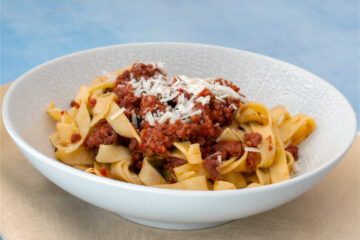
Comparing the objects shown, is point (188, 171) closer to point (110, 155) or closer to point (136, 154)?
point (136, 154)

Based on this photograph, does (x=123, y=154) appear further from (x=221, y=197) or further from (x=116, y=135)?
(x=221, y=197)

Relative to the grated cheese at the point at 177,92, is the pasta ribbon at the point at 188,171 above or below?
below

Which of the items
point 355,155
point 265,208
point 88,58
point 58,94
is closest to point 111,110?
point 58,94

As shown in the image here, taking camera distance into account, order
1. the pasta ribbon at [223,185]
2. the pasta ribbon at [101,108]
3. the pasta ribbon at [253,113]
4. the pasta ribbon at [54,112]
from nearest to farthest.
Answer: the pasta ribbon at [223,185], the pasta ribbon at [101,108], the pasta ribbon at [253,113], the pasta ribbon at [54,112]

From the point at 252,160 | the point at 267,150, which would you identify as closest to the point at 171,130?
the point at 252,160

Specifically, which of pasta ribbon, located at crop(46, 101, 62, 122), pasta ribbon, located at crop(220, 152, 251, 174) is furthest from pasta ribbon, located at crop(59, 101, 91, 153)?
pasta ribbon, located at crop(220, 152, 251, 174)

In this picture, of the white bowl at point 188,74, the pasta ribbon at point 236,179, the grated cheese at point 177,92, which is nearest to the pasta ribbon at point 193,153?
the grated cheese at point 177,92

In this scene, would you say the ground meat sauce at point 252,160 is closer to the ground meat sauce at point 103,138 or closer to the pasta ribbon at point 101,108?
the ground meat sauce at point 103,138
